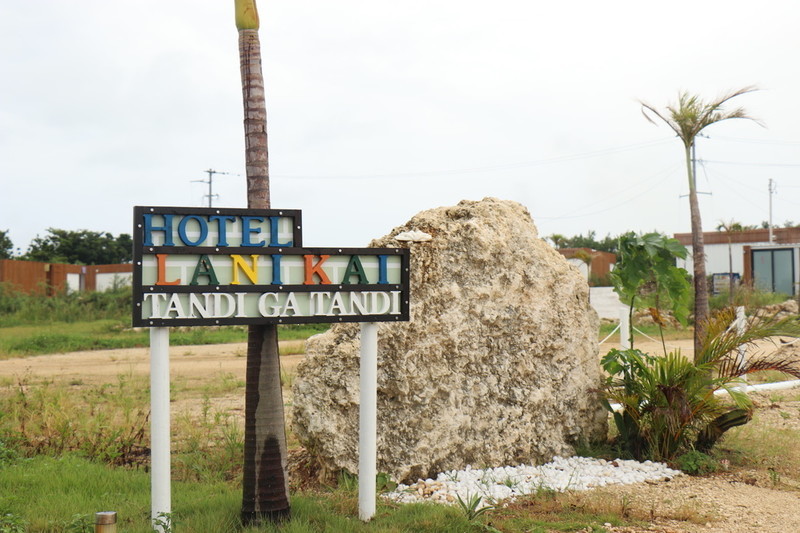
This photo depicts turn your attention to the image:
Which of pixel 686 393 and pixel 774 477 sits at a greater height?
pixel 686 393

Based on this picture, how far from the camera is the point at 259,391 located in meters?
5.61

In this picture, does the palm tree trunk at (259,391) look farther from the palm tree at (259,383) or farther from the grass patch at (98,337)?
the grass patch at (98,337)

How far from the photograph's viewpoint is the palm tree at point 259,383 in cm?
558

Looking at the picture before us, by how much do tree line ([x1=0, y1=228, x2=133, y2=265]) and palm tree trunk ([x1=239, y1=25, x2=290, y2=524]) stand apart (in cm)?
5072

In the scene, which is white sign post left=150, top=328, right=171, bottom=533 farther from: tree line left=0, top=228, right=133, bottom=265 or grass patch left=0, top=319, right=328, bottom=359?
tree line left=0, top=228, right=133, bottom=265

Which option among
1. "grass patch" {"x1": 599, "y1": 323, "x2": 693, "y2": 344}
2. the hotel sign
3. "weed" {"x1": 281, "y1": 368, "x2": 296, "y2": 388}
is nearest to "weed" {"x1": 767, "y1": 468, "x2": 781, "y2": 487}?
the hotel sign

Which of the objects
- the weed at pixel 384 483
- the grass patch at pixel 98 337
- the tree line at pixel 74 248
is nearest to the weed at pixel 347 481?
the weed at pixel 384 483

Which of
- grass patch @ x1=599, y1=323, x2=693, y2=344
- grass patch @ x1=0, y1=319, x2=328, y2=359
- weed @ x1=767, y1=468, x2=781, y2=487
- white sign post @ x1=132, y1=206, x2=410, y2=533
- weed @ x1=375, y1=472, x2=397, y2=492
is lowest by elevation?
grass patch @ x1=599, y1=323, x2=693, y2=344

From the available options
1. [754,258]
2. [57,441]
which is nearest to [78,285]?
[754,258]

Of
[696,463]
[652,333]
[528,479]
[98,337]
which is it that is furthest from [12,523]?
[652,333]

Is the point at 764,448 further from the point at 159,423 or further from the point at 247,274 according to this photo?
the point at 159,423

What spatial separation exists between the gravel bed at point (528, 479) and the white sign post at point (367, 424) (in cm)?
71

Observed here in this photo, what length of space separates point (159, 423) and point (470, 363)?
3.13 meters

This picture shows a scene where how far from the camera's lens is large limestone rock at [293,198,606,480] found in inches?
270
